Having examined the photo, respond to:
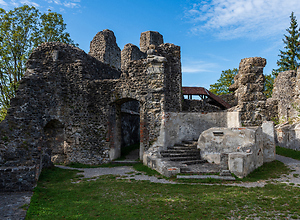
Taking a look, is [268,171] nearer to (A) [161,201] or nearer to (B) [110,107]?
(A) [161,201]

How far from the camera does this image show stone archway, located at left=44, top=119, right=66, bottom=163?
43.2 ft

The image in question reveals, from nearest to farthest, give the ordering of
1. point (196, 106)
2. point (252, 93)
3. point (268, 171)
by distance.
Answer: point (268, 171), point (252, 93), point (196, 106)

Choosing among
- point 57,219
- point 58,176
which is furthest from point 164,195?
point 58,176

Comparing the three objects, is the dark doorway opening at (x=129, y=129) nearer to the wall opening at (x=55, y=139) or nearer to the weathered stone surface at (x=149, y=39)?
the wall opening at (x=55, y=139)

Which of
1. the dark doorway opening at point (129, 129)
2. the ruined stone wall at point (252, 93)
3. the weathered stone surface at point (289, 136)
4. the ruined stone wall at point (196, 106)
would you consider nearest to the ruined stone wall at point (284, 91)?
the weathered stone surface at point (289, 136)

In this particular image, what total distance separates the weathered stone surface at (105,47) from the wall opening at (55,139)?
26.1 feet

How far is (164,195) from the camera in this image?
6105mm

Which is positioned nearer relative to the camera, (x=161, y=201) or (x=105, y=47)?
(x=161, y=201)

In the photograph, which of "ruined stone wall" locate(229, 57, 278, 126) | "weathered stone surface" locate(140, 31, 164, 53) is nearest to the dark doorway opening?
"ruined stone wall" locate(229, 57, 278, 126)

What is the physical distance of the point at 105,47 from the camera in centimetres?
1944

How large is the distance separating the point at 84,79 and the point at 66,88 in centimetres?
120

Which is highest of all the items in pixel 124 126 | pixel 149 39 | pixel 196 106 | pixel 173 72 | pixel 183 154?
pixel 149 39

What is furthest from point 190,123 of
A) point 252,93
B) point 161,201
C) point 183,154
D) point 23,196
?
point 23,196

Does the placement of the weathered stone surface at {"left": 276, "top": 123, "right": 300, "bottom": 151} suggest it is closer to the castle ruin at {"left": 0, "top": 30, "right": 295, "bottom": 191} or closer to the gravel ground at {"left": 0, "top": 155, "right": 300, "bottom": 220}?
the castle ruin at {"left": 0, "top": 30, "right": 295, "bottom": 191}
